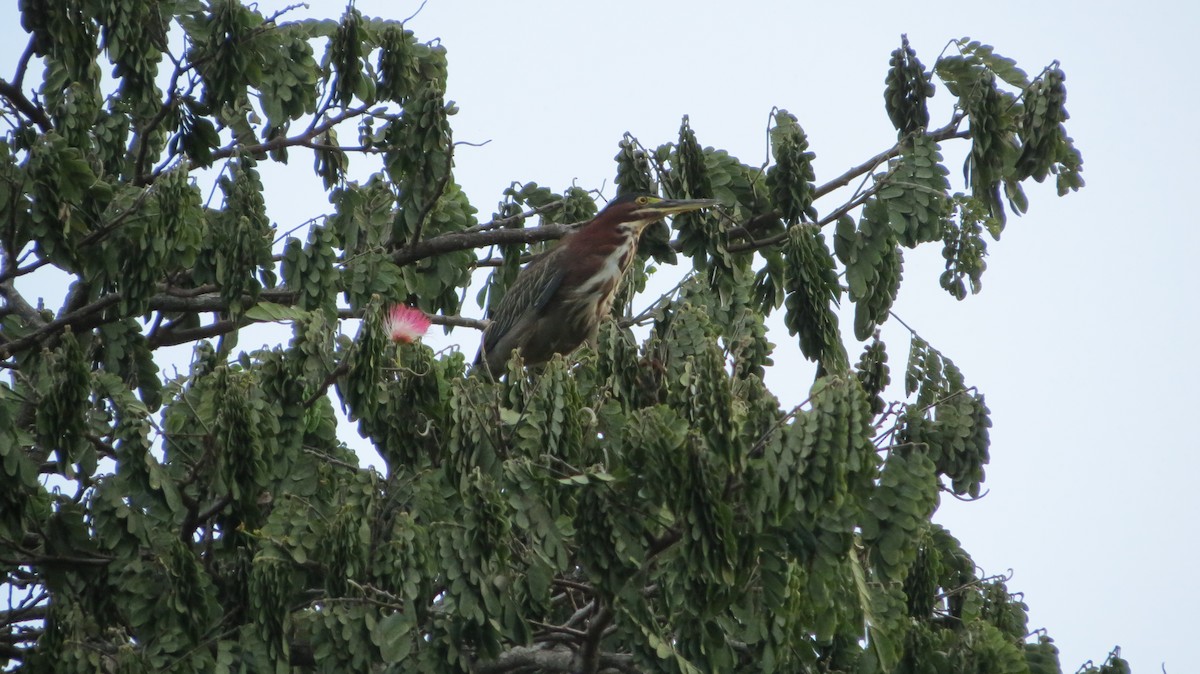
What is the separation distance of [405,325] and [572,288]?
2350 mm

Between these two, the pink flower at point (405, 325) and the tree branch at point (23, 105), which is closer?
the pink flower at point (405, 325)

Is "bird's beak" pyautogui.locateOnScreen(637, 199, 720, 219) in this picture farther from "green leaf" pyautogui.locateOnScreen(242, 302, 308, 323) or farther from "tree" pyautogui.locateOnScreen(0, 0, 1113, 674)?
"green leaf" pyautogui.locateOnScreen(242, 302, 308, 323)

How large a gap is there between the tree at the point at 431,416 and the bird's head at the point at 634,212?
0.28m

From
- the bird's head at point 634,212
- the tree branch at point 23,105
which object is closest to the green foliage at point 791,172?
the bird's head at point 634,212

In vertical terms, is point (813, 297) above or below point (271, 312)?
below

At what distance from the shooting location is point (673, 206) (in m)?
6.83

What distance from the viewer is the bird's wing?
7.75 meters

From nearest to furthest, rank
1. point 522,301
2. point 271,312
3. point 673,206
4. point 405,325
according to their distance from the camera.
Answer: point 405,325 → point 271,312 → point 673,206 → point 522,301

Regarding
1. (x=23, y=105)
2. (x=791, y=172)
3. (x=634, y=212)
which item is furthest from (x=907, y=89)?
(x=23, y=105)

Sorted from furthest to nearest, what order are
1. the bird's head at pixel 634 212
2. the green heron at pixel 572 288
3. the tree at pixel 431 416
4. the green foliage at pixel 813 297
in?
the green heron at pixel 572 288, the bird's head at pixel 634 212, the green foliage at pixel 813 297, the tree at pixel 431 416

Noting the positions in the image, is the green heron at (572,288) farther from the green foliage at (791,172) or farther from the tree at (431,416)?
the green foliage at (791,172)

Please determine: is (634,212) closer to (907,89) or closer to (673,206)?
(673,206)

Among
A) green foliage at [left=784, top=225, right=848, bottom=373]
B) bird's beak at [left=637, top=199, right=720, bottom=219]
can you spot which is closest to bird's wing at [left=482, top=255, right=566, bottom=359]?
bird's beak at [left=637, top=199, right=720, bottom=219]

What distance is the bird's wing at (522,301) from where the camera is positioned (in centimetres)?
775
